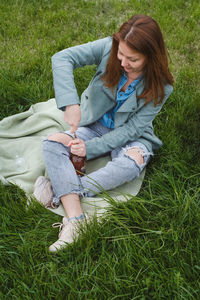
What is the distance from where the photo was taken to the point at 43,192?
2098 millimetres

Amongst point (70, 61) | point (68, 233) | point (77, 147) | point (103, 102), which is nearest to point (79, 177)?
point (77, 147)

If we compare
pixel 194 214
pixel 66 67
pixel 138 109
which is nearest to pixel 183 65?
pixel 138 109

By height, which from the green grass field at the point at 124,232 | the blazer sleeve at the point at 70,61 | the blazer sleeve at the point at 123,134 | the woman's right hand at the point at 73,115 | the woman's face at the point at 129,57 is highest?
the woman's face at the point at 129,57

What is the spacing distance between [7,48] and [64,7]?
40.9 inches

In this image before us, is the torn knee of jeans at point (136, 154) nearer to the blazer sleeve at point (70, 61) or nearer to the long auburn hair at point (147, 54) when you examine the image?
the long auburn hair at point (147, 54)

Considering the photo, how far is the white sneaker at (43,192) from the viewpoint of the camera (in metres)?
2.09

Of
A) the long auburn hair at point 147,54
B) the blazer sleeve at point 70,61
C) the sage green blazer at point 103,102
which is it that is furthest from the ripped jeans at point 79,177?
the long auburn hair at point 147,54

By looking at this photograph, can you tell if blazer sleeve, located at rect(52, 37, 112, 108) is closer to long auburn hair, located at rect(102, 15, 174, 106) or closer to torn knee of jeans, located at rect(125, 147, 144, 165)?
long auburn hair, located at rect(102, 15, 174, 106)

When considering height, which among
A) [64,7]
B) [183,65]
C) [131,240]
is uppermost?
[64,7]

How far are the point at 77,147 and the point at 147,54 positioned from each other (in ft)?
2.24

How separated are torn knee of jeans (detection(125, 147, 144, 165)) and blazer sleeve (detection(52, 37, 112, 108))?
507 mm

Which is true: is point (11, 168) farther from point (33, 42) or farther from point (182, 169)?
A: point (33, 42)

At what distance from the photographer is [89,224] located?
1.92m

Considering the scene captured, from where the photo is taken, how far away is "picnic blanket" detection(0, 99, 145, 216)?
2178 millimetres
